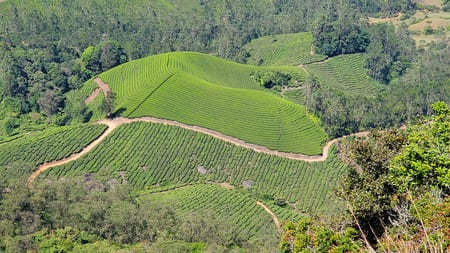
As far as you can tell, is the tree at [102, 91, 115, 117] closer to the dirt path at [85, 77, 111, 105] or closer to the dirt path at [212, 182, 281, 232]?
the dirt path at [85, 77, 111, 105]

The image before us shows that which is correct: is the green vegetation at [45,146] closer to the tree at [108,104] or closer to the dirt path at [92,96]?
the tree at [108,104]

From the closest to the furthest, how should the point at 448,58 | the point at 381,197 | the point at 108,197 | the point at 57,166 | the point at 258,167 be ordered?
the point at 381,197, the point at 108,197, the point at 57,166, the point at 258,167, the point at 448,58

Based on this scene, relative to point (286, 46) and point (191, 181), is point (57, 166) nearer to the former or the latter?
point (191, 181)

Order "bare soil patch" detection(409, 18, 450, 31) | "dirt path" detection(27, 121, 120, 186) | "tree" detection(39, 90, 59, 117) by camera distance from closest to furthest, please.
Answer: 1. "dirt path" detection(27, 121, 120, 186)
2. "tree" detection(39, 90, 59, 117)
3. "bare soil patch" detection(409, 18, 450, 31)

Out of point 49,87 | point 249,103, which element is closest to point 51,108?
point 49,87

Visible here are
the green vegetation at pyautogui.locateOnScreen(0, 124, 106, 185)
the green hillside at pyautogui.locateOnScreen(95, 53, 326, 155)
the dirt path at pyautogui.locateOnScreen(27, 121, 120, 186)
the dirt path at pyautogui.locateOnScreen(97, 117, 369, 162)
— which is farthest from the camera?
the green hillside at pyautogui.locateOnScreen(95, 53, 326, 155)

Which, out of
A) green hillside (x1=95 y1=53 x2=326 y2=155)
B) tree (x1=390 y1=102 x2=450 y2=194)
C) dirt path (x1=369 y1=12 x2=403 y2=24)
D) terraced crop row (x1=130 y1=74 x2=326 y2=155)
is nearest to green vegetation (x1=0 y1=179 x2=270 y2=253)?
tree (x1=390 y1=102 x2=450 y2=194)
